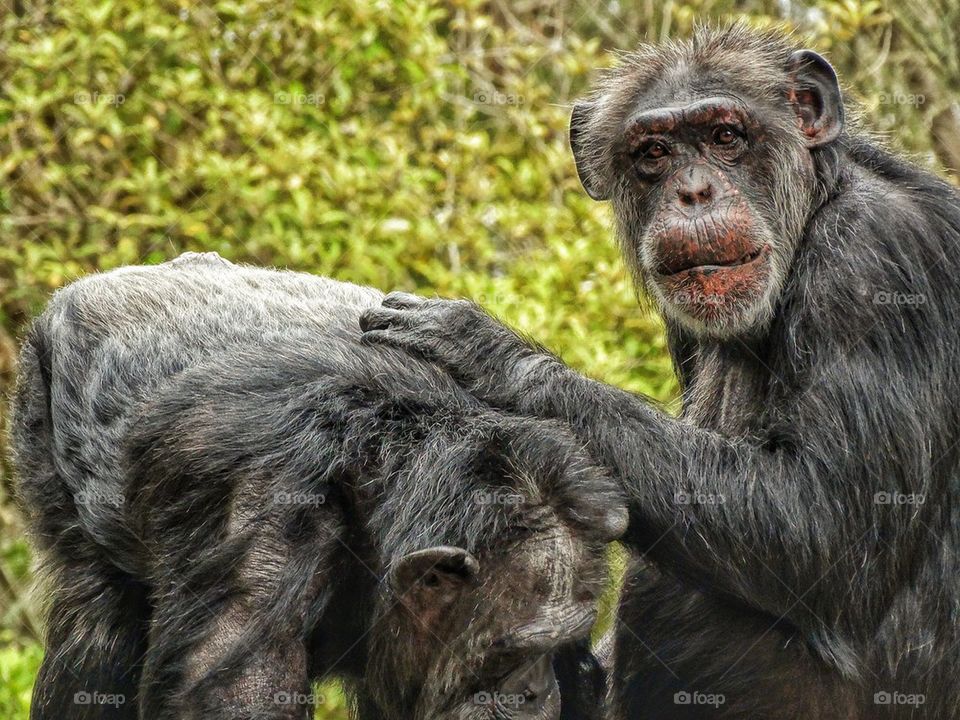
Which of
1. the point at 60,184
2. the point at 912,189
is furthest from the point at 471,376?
the point at 60,184

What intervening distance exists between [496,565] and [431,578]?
210 mm

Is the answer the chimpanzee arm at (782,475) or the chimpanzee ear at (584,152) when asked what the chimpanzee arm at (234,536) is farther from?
the chimpanzee ear at (584,152)

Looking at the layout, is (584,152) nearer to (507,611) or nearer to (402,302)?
(402,302)

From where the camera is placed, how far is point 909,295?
524 centimetres

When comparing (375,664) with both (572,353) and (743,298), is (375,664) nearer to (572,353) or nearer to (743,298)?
(743,298)

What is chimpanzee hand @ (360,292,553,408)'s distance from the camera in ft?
17.1

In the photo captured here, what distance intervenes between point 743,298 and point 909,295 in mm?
606

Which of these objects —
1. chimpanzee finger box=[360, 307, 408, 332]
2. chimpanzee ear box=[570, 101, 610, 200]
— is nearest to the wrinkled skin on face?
chimpanzee finger box=[360, 307, 408, 332]

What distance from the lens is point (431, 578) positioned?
4.59 meters

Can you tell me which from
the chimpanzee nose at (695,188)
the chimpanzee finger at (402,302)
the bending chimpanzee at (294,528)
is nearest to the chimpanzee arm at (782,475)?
the chimpanzee finger at (402,302)

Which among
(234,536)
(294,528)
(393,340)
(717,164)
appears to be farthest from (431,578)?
(717,164)

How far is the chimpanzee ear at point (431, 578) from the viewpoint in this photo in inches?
177

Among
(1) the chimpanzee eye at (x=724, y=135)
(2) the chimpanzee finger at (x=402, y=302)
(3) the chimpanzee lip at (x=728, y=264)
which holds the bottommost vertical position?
(2) the chimpanzee finger at (x=402, y=302)

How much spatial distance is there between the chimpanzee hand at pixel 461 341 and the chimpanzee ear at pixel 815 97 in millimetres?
1523
